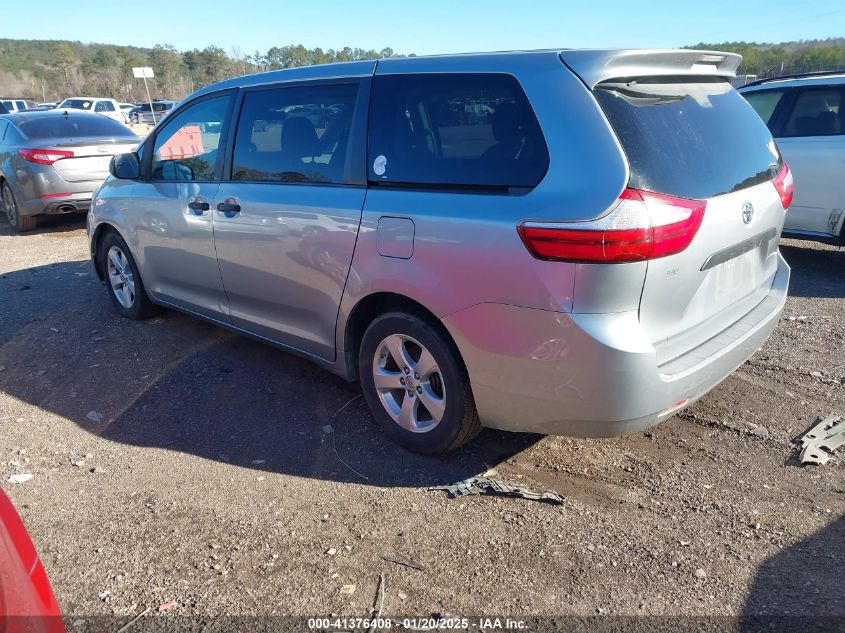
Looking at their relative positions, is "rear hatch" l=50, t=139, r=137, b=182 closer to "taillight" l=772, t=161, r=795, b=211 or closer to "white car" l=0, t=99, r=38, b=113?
"taillight" l=772, t=161, r=795, b=211

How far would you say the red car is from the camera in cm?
158

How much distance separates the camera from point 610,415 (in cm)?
273

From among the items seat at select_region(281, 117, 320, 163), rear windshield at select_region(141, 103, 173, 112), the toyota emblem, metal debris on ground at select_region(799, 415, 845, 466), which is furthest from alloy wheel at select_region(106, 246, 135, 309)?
rear windshield at select_region(141, 103, 173, 112)

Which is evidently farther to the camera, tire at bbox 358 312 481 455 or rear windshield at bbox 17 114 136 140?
rear windshield at bbox 17 114 136 140

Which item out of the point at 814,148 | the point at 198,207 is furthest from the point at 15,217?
the point at 814,148

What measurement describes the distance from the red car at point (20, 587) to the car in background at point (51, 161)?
342 inches

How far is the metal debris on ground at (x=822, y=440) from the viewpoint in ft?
10.7

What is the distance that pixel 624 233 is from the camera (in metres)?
2.52

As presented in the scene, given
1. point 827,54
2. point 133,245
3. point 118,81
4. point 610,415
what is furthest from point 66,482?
point 118,81

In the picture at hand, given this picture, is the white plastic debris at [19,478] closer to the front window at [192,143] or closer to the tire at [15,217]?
the front window at [192,143]

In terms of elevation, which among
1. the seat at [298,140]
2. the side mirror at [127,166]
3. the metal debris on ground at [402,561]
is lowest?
the metal debris on ground at [402,561]

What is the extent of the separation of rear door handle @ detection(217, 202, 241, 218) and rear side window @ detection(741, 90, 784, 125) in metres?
5.41

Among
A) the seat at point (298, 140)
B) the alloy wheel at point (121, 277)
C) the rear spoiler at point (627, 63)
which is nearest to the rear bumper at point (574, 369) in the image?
the rear spoiler at point (627, 63)

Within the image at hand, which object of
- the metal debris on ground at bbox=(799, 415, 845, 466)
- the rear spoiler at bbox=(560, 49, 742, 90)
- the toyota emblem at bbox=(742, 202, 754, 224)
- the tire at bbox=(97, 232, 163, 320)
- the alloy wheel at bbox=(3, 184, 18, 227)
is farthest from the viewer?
the alloy wheel at bbox=(3, 184, 18, 227)
